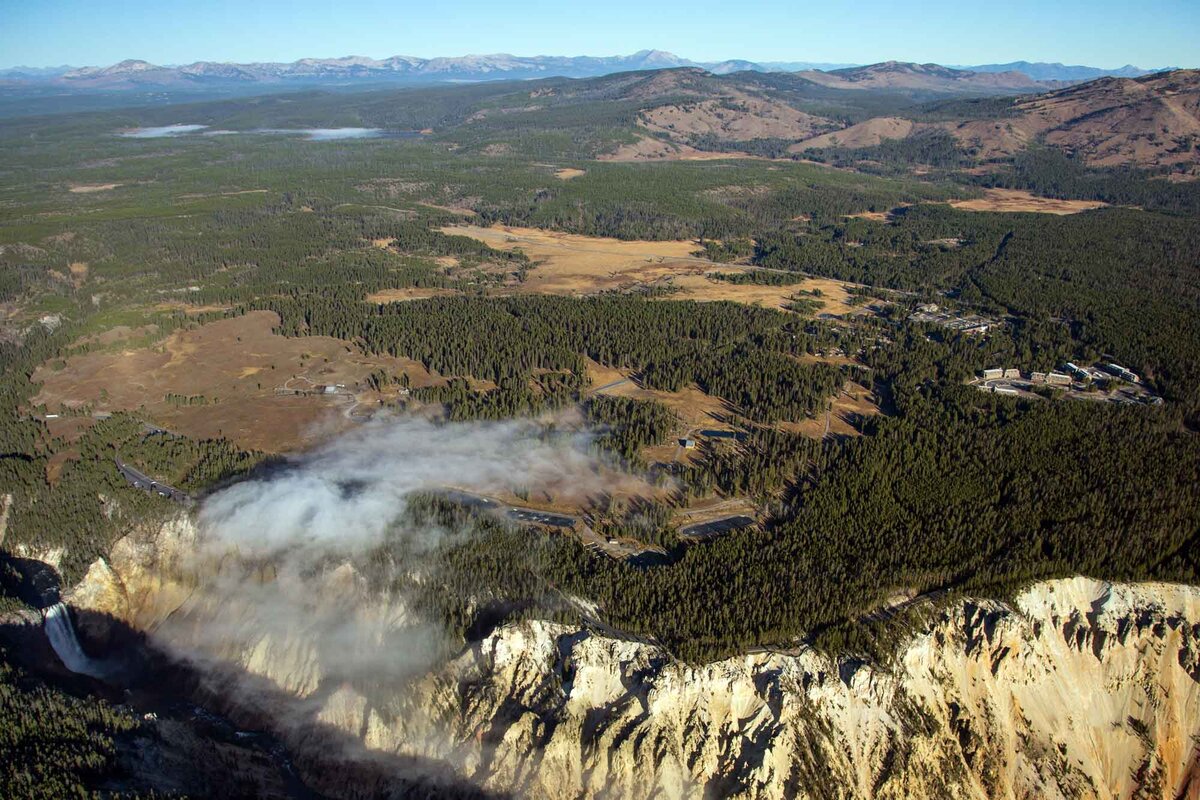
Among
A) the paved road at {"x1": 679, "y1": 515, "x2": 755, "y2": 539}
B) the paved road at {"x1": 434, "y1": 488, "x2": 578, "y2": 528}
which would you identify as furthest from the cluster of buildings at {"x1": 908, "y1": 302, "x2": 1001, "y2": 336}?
the paved road at {"x1": 434, "y1": 488, "x2": 578, "y2": 528}

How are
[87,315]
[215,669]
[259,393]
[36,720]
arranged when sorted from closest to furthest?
[36,720], [215,669], [259,393], [87,315]

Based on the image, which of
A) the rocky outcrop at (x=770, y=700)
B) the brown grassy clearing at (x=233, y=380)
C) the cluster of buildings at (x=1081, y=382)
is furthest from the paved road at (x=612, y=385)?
the rocky outcrop at (x=770, y=700)

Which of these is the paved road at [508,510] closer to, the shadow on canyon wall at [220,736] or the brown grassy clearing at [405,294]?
the shadow on canyon wall at [220,736]

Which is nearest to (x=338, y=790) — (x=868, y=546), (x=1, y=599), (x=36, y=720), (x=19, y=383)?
(x=36, y=720)

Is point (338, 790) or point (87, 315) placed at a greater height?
point (87, 315)

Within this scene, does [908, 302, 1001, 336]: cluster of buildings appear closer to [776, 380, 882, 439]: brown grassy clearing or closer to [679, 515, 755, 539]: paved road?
[776, 380, 882, 439]: brown grassy clearing

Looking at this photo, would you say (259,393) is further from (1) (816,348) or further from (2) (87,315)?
(1) (816,348)

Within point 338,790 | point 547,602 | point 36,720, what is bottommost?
point 338,790
